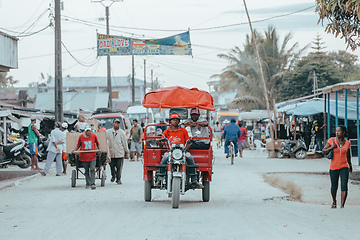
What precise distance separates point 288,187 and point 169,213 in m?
5.35

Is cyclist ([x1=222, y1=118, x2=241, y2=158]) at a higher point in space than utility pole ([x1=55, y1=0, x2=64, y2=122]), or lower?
lower

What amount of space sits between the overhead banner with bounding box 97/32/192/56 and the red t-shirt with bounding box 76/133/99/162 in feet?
71.9

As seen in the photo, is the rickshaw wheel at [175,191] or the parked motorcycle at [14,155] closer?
the rickshaw wheel at [175,191]

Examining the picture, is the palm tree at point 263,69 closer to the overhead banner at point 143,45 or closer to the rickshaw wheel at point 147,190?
the overhead banner at point 143,45

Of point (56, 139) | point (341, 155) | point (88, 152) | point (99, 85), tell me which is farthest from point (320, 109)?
point (99, 85)

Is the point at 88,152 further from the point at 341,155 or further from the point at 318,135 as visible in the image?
the point at 318,135

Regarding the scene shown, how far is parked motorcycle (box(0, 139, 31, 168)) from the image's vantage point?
21344 mm

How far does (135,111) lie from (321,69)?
52.5 ft

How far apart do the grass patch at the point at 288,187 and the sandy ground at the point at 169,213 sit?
0.66ft

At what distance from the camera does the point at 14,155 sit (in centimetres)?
2147

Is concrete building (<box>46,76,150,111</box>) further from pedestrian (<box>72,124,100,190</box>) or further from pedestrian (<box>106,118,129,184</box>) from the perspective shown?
pedestrian (<box>72,124,100,190</box>)

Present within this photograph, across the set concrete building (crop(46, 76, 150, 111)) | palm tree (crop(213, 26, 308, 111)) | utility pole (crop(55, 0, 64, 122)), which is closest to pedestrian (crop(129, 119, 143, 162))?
utility pole (crop(55, 0, 64, 122))

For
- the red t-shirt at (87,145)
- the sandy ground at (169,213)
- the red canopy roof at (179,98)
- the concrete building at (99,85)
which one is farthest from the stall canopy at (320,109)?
the concrete building at (99,85)

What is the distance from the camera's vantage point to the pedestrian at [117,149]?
15.6 meters
